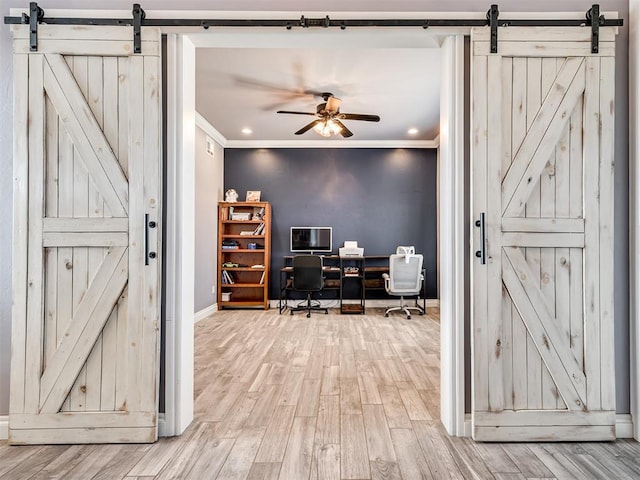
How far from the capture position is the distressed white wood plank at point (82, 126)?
1857 mm

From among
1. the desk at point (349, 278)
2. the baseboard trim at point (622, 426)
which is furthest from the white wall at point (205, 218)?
the baseboard trim at point (622, 426)

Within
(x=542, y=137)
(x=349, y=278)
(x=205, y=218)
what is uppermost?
(x=542, y=137)

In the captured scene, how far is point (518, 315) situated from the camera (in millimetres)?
1873

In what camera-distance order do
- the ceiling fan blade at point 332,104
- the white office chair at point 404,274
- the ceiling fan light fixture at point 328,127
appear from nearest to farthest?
the ceiling fan blade at point 332,104 → the ceiling fan light fixture at point 328,127 → the white office chair at point 404,274

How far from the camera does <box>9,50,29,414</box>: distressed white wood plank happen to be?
1834 millimetres

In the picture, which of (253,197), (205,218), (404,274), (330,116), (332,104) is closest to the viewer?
(332,104)

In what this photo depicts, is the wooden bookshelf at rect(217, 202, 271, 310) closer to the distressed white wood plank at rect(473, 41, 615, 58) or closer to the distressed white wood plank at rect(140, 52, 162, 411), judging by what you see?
the distressed white wood plank at rect(140, 52, 162, 411)

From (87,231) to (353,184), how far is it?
4.76 metres

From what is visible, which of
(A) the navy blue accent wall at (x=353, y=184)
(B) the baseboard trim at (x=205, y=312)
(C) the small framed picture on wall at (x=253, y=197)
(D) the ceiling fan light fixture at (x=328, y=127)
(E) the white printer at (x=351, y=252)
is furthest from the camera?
(A) the navy blue accent wall at (x=353, y=184)

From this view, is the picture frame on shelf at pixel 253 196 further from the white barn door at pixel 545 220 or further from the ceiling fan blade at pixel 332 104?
the white barn door at pixel 545 220

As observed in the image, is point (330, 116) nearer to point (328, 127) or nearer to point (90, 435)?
point (328, 127)

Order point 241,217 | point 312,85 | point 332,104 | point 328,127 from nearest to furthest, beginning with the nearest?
point 312,85 → point 332,104 → point 328,127 → point 241,217

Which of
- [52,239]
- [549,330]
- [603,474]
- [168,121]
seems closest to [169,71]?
[168,121]

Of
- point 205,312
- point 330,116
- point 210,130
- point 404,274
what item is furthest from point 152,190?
point 404,274
